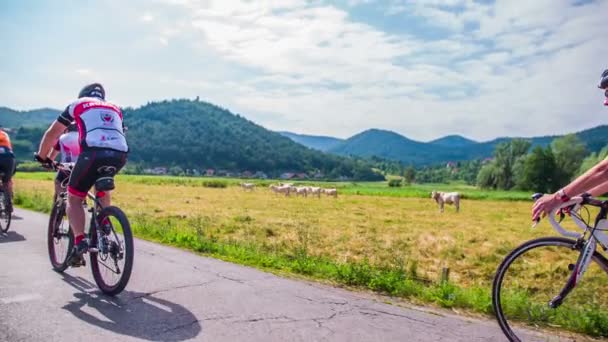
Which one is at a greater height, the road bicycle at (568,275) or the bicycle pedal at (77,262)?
the road bicycle at (568,275)

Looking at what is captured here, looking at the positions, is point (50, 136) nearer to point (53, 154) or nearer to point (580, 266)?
point (53, 154)

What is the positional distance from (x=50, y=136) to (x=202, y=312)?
283 centimetres

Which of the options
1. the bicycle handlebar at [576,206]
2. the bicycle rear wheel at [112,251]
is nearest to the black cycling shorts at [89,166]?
the bicycle rear wheel at [112,251]

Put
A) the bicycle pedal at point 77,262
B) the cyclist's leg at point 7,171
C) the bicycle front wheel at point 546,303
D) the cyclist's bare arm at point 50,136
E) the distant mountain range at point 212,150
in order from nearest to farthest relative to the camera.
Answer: the bicycle front wheel at point 546,303 < the cyclist's bare arm at point 50,136 < the bicycle pedal at point 77,262 < the cyclist's leg at point 7,171 < the distant mountain range at point 212,150

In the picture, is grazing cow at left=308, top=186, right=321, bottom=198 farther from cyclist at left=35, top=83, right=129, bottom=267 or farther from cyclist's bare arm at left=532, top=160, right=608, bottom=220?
cyclist's bare arm at left=532, top=160, right=608, bottom=220

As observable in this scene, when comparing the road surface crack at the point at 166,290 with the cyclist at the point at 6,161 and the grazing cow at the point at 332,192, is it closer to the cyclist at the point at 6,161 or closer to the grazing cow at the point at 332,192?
the cyclist at the point at 6,161

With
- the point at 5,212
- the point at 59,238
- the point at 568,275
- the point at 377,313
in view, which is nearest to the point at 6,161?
the point at 5,212

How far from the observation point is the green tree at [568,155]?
75.6m

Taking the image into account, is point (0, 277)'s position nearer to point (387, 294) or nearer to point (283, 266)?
point (283, 266)

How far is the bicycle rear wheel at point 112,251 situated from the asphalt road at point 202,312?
176 millimetres

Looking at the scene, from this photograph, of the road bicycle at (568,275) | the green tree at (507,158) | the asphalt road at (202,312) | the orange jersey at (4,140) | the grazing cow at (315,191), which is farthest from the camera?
the green tree at (507,158)

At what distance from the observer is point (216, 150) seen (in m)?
160

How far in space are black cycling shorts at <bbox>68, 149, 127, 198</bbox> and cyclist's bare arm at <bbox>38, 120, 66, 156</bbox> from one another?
60cm

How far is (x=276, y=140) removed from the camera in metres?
197
